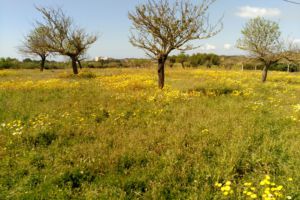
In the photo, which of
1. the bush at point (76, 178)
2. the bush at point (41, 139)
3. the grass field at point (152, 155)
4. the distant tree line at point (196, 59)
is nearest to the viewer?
the grass field at point (152, 155)

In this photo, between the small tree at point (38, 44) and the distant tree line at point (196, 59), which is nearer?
the small tree at point (38, 44)

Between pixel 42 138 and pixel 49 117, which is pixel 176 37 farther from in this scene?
pixel 42 138

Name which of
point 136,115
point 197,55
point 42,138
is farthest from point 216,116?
point 197,55

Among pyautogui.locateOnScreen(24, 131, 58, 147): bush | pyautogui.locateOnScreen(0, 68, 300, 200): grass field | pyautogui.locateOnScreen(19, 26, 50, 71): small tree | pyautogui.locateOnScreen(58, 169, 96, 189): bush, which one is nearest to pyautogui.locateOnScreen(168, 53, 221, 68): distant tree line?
pyautogui.locateOnScreen(19, 26, 50, 71): small tree

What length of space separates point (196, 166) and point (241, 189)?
34.9 inches

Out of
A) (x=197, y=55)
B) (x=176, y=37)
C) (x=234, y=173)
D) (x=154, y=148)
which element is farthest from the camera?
(x=197, y=55)

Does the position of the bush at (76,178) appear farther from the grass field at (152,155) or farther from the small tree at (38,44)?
the small tree at (38,44)

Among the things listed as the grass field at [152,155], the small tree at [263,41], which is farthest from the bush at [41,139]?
the small tree at [263,41]

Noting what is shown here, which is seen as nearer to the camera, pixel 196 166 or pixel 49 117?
pixel 196 166

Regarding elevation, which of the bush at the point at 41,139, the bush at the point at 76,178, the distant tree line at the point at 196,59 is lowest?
the bush at the point at 76,178

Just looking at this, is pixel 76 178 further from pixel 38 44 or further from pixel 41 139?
pixel 38 44

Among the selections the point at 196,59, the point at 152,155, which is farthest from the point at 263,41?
the point at 196,59

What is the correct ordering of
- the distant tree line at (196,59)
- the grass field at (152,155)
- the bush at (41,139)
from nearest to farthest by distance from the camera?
the grass field at (152,155) < the bush at (41,139) < the distant tree line at (196,59)

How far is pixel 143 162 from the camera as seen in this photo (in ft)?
15.6
